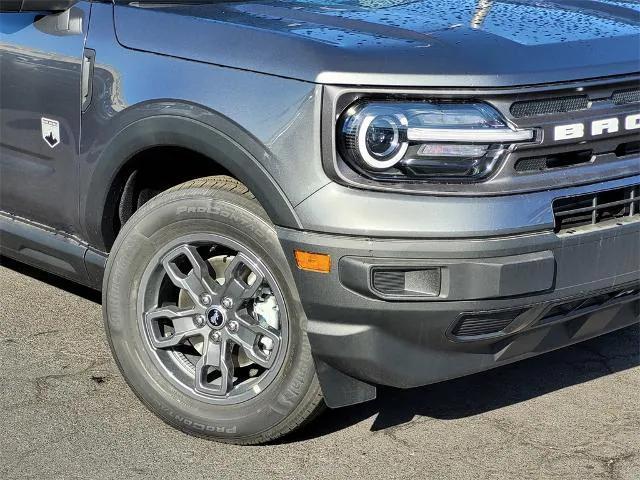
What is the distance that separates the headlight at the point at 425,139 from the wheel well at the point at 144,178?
70 centimetres

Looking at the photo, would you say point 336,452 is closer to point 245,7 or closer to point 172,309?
point 172,309

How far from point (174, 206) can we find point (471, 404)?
4.09ft

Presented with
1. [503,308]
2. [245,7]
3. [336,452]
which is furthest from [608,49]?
[336,452]

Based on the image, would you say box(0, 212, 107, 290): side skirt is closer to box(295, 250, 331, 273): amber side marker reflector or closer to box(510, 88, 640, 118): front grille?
box(295, 250, 331, 273): amber side marker reflector

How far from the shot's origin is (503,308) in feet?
10.5

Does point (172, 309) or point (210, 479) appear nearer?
point (210, 479)

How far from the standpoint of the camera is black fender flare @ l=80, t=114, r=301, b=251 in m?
3.29

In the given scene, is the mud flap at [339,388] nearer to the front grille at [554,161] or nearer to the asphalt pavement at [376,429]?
the asphalt pavement at [376,429]

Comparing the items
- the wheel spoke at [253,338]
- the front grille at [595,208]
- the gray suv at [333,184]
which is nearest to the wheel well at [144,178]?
the gray suv at [333,184]

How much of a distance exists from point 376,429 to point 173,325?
752 millimetres

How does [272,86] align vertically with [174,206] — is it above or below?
above

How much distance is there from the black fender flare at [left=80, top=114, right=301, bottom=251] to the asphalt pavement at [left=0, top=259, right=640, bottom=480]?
2.02ft

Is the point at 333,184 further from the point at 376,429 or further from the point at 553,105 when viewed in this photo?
the point at 376,429

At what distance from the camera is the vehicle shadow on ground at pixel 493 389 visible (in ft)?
12.7
